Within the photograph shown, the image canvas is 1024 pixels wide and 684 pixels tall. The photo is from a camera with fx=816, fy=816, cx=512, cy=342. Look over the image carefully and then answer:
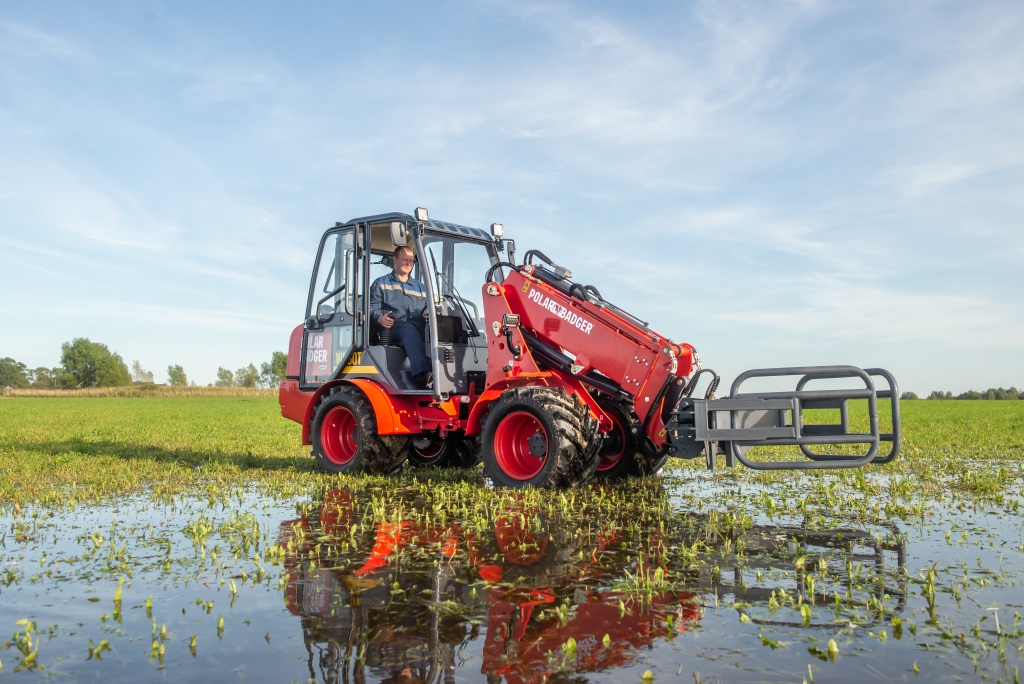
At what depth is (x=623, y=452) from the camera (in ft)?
31.5

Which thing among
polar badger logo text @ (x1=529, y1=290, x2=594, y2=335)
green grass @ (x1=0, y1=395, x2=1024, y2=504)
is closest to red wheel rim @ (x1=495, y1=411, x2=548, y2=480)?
polar badger logo text @ (x1=529, y1=290, x2=594, y2=335)

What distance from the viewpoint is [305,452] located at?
14852 millimetres

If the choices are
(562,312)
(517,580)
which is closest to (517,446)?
(562,312)

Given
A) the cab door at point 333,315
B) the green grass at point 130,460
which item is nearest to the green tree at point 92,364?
the green grass at point 130,460

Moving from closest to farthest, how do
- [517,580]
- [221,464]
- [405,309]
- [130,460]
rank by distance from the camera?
[517,580] → [405,309] → [221,464] → [130,460]

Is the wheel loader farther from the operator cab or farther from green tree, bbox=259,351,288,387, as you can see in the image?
green tree, bbox=259,351,288,387

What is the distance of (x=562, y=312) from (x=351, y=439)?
A: 3.78m

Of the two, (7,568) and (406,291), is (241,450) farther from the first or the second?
(7,568)

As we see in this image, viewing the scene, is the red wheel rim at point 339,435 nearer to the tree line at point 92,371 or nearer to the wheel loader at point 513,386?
the wheel loader at point 513,386

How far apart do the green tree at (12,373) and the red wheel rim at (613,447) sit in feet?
492

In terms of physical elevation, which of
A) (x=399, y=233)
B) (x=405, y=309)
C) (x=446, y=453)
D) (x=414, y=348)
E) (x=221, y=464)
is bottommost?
(x=221, y=464)

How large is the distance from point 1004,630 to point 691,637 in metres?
1.52

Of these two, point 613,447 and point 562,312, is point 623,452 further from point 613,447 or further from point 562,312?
point 562,312

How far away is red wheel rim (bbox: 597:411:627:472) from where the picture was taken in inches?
378
